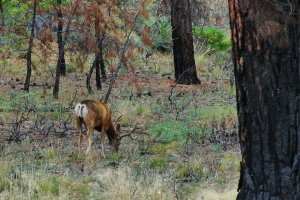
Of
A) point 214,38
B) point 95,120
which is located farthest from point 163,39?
point 95,120

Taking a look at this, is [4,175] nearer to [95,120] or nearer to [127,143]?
[95,120]

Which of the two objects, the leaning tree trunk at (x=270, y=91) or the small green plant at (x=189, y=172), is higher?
the leaning tree trunk at (x=270, y=91)

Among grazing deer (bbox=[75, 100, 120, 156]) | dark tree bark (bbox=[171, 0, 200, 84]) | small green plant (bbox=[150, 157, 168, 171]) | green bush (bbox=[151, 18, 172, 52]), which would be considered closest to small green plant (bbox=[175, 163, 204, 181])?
small green plant (bbox=[150, 157, 168, 171])

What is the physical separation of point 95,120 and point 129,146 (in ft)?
2.48

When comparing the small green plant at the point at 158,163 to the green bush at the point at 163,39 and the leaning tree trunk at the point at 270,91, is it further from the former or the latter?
the green bush at the point at 163,39

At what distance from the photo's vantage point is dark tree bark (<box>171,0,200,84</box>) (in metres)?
18.1

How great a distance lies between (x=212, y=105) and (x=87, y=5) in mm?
3657

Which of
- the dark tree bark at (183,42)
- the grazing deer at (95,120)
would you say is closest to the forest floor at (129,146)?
the grazing deer at (95,120)

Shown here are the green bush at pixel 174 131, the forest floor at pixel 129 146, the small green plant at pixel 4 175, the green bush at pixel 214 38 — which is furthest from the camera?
the green bush at pixel 214 38

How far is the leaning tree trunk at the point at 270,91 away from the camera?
5008mm

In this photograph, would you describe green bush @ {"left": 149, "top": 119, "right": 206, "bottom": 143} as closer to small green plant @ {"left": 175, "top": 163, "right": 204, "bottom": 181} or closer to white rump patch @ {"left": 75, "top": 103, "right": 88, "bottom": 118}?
white rump patch @ {"left": 75, "top": 103, "right": 88, "bottom": 118}

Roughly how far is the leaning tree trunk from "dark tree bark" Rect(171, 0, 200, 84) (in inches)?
504

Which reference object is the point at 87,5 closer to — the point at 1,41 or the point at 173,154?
the point at 1,41

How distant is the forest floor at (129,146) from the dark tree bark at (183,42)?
1.72ft
